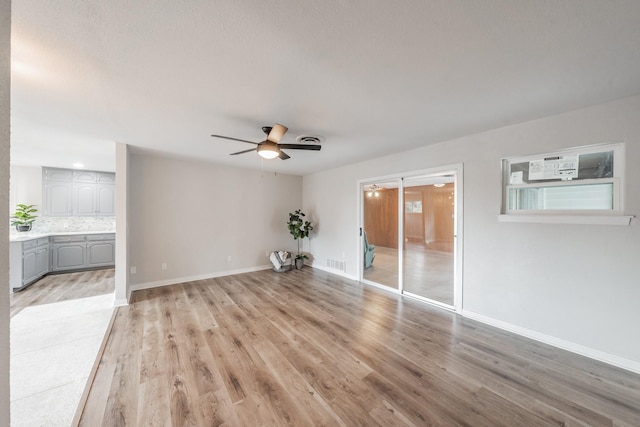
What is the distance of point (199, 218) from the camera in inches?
195

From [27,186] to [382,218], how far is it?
25.3ft

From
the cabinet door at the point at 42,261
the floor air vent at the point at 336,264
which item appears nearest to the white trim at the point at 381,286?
the floor air vent at the point at 336,264

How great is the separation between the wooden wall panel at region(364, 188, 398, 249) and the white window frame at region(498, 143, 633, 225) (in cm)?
173

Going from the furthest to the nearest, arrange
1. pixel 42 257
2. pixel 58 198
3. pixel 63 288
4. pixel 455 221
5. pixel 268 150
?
pixel 58 198
pixel 42 257
pixel 63 288
pixel 455 221
pixel 268 150

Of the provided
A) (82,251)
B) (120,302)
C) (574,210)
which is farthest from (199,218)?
(574,210)

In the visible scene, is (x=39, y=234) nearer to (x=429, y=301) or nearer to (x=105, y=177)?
(x=105, y=177)

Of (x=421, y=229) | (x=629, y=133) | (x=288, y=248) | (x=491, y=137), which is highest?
(x=491, y=137)

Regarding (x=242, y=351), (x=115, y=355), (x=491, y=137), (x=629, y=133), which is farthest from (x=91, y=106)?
(x=629, y=133)

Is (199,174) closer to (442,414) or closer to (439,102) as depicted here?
(439,102)

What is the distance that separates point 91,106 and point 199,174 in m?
2.58

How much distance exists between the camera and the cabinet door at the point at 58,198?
17.0ft

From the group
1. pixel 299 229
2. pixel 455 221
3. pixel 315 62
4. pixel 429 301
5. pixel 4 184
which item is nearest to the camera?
pixel 4 184

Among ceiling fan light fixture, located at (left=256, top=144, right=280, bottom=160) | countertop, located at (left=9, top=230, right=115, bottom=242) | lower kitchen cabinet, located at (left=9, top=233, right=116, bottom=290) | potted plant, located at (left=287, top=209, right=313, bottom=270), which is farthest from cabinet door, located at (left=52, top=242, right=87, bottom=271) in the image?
ceiling fan light fixture, located at (left=256, top=144, right=280, bottom=160)

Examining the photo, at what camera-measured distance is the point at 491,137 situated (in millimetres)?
2996
